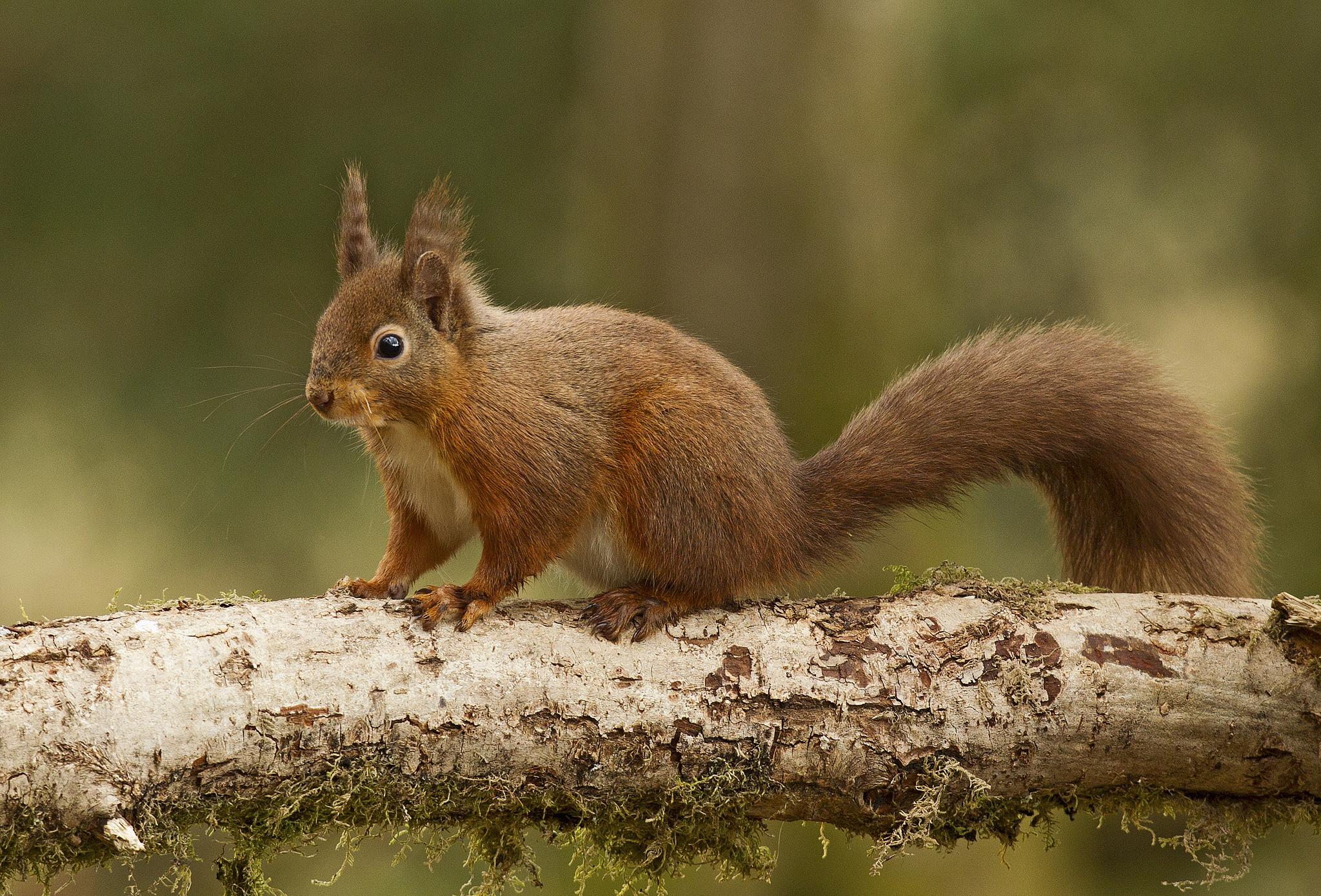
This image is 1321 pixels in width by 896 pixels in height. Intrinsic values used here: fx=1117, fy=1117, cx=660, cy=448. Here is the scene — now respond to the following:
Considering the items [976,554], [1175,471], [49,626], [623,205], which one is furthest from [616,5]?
→ [49,626]

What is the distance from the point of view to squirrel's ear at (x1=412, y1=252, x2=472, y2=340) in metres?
2.19

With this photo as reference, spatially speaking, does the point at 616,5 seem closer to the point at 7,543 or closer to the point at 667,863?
the point at 7,543

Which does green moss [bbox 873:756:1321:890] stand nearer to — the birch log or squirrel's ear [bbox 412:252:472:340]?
the birch log

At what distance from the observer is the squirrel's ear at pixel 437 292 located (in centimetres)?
219

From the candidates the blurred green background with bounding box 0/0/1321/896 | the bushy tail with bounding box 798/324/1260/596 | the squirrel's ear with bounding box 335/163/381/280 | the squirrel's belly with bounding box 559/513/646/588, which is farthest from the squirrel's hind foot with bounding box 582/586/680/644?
the blurred green background with bounding box 0/0/1321/896

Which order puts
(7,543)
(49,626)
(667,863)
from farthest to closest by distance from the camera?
(7,543) < (667,863) < (49,626)

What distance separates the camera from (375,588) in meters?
2.31

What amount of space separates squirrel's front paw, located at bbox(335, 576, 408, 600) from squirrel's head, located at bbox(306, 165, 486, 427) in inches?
13.6

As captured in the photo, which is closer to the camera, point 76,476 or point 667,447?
point 667,447

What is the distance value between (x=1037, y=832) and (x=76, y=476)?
2.98 metres

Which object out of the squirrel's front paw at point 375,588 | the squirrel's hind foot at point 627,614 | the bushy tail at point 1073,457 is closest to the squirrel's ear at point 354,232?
the squirrel's front paw at point 375,588

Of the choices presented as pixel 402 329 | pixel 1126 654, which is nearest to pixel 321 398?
pixel 402 329

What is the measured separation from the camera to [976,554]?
3600 mm

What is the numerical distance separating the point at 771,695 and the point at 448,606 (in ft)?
1.94
